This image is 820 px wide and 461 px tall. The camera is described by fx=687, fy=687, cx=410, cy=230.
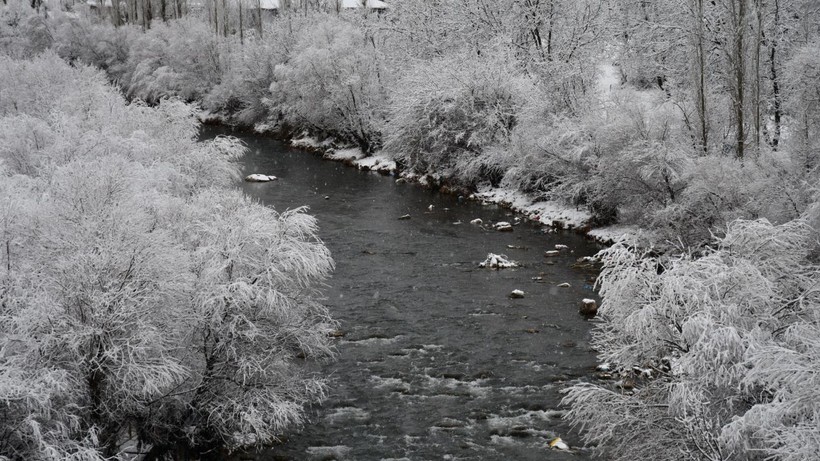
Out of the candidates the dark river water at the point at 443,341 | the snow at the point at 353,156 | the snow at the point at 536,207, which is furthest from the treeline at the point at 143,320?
the snow at the point at 353,156

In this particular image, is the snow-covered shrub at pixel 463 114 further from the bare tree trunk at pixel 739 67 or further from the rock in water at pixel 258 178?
the bare tree trunk at pixel 739 67

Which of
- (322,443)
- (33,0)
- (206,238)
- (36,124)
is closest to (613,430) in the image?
(322,443)

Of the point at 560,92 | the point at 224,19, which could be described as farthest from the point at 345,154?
the point at 224,19

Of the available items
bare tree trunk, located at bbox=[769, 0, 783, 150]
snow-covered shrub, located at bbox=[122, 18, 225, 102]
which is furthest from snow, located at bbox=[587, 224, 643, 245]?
snow-covered shrub, located at bbox=[122, 18, 225, 102]

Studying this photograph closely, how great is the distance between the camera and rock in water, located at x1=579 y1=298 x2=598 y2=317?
776 inches

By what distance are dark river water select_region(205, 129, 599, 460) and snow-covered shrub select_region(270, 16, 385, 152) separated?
12.9m

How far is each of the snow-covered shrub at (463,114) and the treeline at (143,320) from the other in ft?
62.9

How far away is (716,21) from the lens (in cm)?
2995

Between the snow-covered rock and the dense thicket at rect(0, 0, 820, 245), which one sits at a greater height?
the dense thicket at rect(0, 0, 820, 245)

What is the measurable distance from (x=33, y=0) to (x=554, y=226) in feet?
256

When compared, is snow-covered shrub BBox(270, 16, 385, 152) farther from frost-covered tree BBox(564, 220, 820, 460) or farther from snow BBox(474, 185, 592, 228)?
frost-covered tree BBox(564, 220, 820, 460)

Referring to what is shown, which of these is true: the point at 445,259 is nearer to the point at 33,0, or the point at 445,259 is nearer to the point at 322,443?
the point at 322,443

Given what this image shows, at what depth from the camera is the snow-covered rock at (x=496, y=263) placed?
2372cm

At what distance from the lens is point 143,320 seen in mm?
12078
